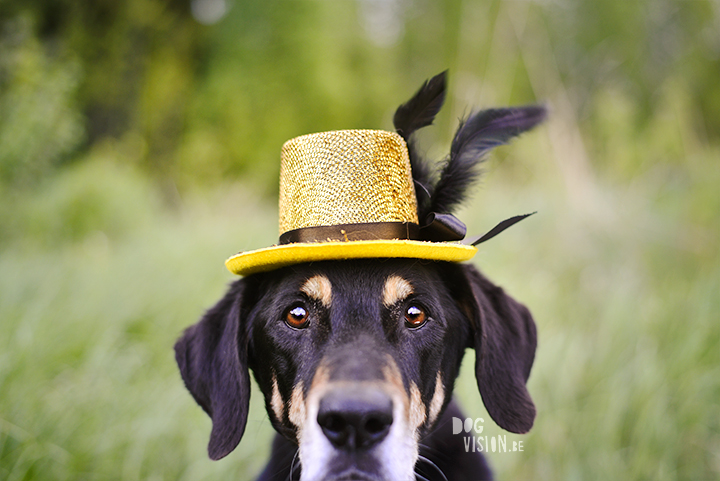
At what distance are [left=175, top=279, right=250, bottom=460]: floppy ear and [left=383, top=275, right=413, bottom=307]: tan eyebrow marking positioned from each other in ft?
2.11

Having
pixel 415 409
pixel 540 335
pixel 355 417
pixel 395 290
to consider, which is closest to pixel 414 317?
pixel 395 290

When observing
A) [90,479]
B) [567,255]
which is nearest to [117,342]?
[90,479]

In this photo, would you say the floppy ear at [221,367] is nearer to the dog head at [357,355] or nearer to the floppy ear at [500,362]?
the dog head at [357,355]

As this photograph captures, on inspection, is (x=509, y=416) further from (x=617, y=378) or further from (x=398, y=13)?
(x=398, y=13)

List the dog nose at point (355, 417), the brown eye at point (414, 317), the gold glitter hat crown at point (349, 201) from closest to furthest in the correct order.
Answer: the dog nose at point (355, 417) < the gold glitter hat crown at point (349, 201) < the brown eye at point (414, 317)

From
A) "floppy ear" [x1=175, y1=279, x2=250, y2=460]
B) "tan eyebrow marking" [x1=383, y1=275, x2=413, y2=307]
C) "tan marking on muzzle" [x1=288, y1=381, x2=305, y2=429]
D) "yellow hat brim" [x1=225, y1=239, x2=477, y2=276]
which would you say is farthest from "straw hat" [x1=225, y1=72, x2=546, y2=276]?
"tan marking on muzzle" [x1=288, y1=381, x2=305, y2=429]

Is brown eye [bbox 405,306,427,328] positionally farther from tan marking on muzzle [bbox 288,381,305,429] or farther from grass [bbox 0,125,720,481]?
grass [bbox 0,125,720,481]

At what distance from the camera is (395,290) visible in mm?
1681

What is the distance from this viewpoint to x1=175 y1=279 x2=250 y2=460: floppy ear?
178cm

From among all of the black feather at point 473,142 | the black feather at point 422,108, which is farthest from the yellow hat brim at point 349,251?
the black feather at point 422,108

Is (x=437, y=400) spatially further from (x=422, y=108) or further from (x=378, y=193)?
(x=422, y=108)

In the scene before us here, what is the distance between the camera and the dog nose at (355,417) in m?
1.25

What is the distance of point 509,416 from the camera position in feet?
6.13

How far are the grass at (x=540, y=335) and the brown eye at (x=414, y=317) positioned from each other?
944mm
